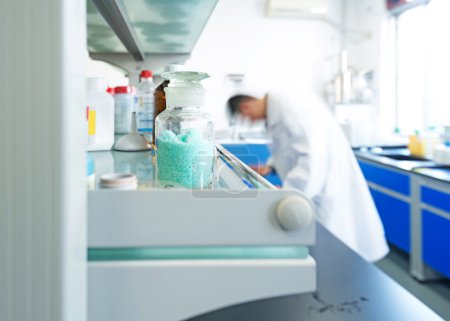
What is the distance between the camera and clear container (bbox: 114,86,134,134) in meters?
1.27

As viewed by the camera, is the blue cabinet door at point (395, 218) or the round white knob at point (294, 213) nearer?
the round white knob at point (294, 213)

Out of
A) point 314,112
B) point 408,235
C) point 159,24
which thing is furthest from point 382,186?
point 159,24

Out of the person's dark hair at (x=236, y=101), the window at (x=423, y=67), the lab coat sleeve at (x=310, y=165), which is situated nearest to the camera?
the lab coat sleeve at (x=310, y=165)

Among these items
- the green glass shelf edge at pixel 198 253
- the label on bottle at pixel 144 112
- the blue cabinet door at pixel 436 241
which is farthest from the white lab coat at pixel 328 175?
the green glass shelf edge at pixel 198 253

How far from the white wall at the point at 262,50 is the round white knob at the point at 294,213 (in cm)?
429

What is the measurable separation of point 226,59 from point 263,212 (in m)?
4.51

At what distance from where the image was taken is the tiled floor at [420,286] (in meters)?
2.36

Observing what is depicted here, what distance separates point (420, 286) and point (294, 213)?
2635 mm

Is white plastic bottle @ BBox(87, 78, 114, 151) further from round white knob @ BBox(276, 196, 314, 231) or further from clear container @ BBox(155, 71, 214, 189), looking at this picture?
round white knob @ BBox(276, 196, 314, 231)

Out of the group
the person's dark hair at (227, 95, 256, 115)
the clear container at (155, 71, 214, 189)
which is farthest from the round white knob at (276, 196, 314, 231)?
the person's dark hair at (227, 95, 256, 115)

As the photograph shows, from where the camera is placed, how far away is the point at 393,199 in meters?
3.10

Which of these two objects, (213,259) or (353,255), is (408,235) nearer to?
(353,255)

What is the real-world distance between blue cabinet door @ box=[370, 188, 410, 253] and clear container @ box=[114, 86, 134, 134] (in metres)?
2.30

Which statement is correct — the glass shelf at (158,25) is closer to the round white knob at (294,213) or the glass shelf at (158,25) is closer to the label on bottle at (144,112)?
the label on bottle at (144,112)
